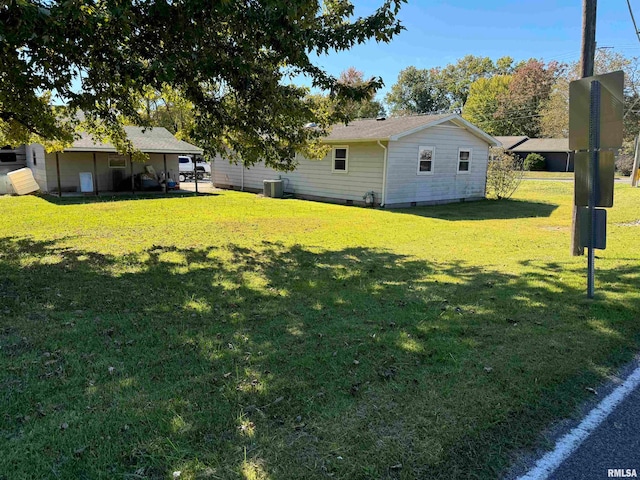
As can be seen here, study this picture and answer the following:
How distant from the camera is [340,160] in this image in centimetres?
1716

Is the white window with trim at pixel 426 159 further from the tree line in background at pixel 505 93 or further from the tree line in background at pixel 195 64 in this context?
the tree line in background at pixel 505 93

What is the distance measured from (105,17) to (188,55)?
120cm

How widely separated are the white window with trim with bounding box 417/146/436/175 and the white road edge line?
13681 millimetres

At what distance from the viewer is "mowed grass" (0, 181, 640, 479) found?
244 cm

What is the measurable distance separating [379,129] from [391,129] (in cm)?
70

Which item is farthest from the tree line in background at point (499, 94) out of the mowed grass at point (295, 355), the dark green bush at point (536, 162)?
the mowed grass at point (295, 355)

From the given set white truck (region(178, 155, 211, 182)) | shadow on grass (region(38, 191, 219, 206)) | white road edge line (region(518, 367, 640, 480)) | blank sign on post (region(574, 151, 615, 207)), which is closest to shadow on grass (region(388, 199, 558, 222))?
blank sign on post (region(574, 151, 615, 207))

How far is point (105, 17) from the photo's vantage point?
14.0 feet

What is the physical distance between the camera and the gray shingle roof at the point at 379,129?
15.4m

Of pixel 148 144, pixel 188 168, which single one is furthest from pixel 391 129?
pixel 188 168

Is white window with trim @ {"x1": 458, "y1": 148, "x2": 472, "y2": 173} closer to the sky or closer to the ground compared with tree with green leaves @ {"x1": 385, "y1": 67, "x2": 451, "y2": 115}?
closer to the ground

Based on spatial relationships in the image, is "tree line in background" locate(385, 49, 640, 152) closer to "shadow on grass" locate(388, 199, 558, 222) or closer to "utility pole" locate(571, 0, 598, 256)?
"shadow on grass" locate(388, 199, 558, 222)

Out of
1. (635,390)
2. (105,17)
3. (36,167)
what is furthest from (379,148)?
(36,167)

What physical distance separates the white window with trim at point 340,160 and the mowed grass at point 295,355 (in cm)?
913
